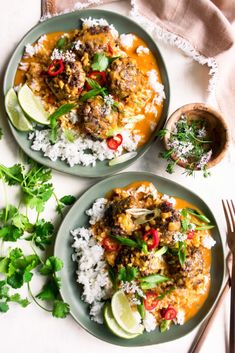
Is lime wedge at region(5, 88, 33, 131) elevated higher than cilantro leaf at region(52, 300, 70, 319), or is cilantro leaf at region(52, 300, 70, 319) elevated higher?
lime wedge at region(5, 88, 33, 131)

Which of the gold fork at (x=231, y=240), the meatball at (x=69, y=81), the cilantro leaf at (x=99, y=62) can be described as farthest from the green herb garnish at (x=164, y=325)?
the cilantro leaf at (x=99, y=62)

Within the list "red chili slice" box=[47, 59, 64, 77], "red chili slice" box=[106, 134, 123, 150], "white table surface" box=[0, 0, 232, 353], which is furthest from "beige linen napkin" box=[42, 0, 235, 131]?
"red chili slice" box=[106, 134, 123, 150]

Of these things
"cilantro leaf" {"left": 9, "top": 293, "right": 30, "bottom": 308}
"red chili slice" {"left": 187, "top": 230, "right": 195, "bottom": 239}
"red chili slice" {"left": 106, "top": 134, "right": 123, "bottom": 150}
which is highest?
"red chili slice" {"left": 106, "top": 134, "right": 123, "bottom": 150}

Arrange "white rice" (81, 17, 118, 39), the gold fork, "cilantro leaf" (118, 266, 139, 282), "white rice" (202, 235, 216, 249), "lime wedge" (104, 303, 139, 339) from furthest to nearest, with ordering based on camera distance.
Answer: the gold fork < "white rice" (202, 235, 216, 249) < "white rice" (81, 17, 118, 39) < "lime wedge" (104, 303, 139, 339) < "cilantro leaf" (118, 266, 139, 282)

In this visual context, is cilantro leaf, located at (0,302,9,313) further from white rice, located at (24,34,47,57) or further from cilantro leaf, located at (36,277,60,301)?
white rice, located at (24,34,47,57)

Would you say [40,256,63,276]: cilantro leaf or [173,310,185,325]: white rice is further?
[173,310,185,325]: white rice

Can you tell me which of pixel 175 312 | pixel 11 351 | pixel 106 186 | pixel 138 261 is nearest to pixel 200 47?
pixel 106 186

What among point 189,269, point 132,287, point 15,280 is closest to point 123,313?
point 132,287

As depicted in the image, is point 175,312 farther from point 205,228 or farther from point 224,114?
point 224,114
